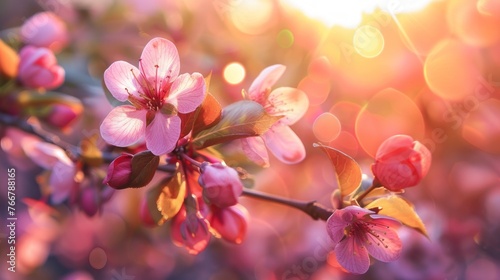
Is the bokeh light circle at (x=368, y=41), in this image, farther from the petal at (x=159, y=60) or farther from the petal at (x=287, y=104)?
the petal at (x=159, y=60)

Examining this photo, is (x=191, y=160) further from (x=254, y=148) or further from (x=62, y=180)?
(x=62, y=180)

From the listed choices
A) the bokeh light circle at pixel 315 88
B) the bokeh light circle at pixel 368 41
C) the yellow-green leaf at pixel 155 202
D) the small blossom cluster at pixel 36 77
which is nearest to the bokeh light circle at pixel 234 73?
the bokeh light circle at pixel 315 88

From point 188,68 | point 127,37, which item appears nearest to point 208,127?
point 188,68

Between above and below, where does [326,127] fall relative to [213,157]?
below

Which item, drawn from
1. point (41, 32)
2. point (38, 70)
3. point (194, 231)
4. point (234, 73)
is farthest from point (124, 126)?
point (234, 73)

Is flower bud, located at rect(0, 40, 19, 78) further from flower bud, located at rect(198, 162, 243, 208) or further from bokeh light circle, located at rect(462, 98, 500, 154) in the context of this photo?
bokeh light circle, located at rect(462, 98, 500, 154)

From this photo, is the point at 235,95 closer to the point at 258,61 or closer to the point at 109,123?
the point at 258,61
